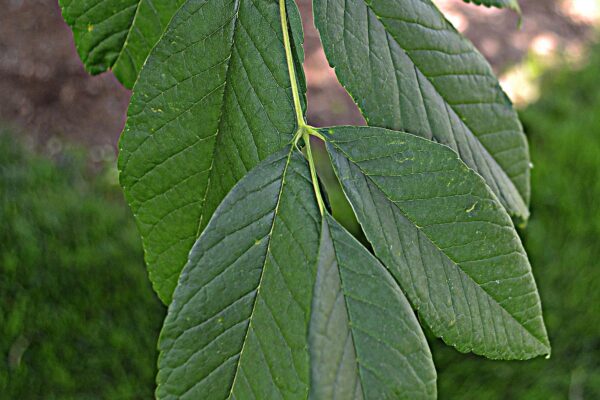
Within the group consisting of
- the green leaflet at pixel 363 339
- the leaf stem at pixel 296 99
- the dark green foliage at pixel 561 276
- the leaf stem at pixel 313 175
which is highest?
the leaf stem at pixel 296 99

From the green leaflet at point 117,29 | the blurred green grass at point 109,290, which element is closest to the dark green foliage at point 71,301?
the blurred green grass at point 109,290

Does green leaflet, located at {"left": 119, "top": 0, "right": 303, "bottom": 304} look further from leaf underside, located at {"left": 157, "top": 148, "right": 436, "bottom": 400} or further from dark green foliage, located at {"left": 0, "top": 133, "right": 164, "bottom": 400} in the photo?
dark green foliage, located at {"left": 0, "top": 133, "right": 164, "bottom": 400}

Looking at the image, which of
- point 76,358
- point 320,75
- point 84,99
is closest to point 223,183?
point 76,358

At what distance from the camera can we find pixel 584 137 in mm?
3051

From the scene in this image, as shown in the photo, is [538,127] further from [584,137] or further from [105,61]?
[105,61]

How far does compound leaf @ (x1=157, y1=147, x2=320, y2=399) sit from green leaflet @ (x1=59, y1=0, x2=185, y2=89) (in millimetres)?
304

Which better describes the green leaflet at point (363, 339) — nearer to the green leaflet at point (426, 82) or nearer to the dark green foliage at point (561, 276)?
the green leaflet at point (426, 82)

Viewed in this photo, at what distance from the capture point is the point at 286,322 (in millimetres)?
527

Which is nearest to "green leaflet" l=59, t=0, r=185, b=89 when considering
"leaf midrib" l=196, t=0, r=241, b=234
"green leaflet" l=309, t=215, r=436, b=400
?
"leaf midrib" l=196, t=0, r=241, b=234

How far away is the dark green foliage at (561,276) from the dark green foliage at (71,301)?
1.04 meters

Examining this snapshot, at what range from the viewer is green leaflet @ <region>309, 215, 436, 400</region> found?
0.51m

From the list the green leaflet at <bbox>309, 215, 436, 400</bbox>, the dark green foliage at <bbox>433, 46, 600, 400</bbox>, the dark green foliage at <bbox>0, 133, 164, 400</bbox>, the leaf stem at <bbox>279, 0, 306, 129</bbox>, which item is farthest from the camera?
the dark green foliage at <bbox>433, 46, 600, 400</bbox>

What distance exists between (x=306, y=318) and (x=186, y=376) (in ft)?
0.35

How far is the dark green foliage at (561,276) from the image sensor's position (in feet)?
7.62
